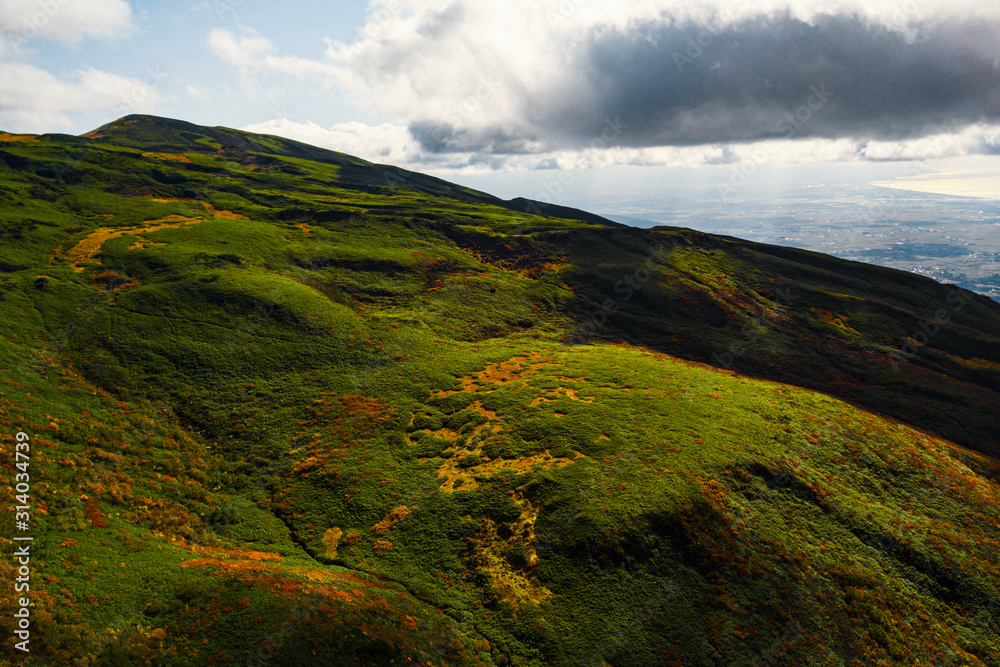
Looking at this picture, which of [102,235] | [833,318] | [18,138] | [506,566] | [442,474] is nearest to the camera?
[506,566]

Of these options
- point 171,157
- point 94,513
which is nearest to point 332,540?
point 94,513

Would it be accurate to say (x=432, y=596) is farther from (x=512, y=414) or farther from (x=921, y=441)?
(x=921, y=441)

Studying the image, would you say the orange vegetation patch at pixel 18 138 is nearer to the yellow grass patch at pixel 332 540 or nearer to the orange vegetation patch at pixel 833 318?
the yellow grass patch at pixel 332 540

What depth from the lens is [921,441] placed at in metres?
52.9

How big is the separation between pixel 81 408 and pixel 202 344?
14.9 metres

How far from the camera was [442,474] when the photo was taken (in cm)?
3712

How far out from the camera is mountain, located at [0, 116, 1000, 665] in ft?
78.7

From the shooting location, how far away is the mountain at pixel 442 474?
24000mm

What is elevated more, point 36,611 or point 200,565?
point 36,611

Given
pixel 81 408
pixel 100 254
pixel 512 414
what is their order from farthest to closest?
pixel 100 254 → pixel 512 414 → pixel 81 408

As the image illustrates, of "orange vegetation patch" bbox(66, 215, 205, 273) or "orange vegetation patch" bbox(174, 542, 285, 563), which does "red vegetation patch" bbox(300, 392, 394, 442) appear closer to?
"orange vegetation patch" bbox(174, 542, 285, 563)

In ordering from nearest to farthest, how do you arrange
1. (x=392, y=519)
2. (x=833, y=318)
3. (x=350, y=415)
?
(x=392, y=519) → (x=350, y=415) → (x=833, y=318)

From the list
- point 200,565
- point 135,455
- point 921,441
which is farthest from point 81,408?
point 921,441

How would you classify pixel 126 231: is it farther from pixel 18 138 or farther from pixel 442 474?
pixel 18 138
